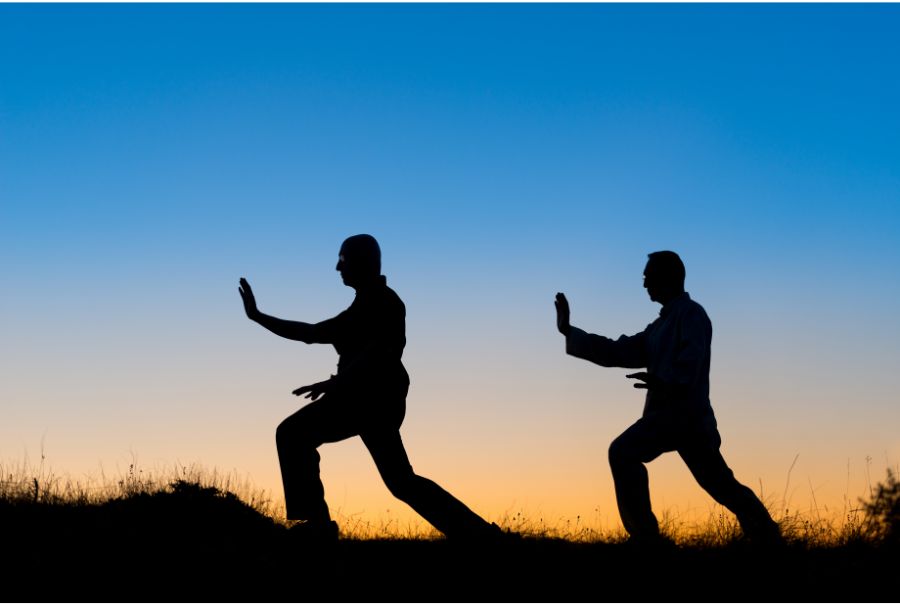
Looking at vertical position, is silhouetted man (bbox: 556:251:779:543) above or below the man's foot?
above

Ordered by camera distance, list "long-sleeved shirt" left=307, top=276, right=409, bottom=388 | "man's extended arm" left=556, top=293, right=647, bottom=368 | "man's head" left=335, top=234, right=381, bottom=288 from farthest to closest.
Answer: 1. "man's extended arm" left=556, top=293, right=647, bottom=368
2. "man's head" left=335, top=234, right=381, bottom=288
3. "long-sleeved shirt" left=307, top=276, right=409, bottom=388

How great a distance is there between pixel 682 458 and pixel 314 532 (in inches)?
124

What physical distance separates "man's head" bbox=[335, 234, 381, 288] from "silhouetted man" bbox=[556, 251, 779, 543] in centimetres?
243

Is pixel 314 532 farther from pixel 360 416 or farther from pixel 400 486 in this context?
pixel 360 416

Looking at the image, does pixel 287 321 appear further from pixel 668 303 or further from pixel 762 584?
pixel 762 584

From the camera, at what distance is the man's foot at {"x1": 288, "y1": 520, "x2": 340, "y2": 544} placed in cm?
1003

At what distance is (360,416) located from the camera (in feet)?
33.4

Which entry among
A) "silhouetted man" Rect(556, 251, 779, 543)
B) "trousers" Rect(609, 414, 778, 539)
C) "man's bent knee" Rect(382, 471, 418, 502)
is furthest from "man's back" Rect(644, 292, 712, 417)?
"man's bent knee" Rect(382, 471, 418, 502)

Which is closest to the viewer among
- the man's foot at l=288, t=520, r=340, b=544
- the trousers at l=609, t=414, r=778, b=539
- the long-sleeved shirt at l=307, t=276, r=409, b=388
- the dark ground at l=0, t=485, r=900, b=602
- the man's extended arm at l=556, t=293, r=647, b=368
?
the dark ground at l=0, t=485, r=900, b=602

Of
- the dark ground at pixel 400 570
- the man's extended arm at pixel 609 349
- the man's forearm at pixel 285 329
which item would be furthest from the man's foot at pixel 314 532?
the man's extended arm at pixel 609 349

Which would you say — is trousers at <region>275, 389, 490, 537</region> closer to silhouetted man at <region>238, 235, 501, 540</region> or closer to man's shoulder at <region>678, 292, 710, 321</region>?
silhouetted man at <region>238, 235, 501, 540</region>

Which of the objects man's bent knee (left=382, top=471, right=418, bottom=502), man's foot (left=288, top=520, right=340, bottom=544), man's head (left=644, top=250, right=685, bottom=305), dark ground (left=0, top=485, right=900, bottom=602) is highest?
man's head (left=644, top=250, right=685, bottom=305)

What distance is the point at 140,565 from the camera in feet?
29.4

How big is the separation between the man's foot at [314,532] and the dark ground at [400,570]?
11 centimetres
